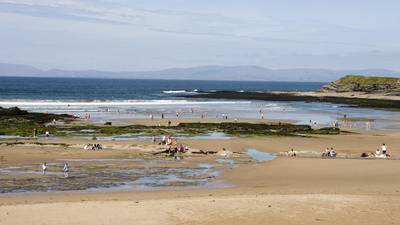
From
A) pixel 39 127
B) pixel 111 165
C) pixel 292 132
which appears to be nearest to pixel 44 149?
pixel 111 165

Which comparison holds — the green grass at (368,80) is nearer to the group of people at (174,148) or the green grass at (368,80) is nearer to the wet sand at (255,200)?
the group of people at (174,148)

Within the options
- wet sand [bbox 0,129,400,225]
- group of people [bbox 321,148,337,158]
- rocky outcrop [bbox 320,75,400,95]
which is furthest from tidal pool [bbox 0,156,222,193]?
rocky outcrop [bbox 320,75,400,95]

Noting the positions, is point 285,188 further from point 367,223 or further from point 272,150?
point 272,150

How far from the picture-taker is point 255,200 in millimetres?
18484

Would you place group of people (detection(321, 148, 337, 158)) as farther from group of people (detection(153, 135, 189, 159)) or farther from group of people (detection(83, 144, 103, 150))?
group of people (detection(83, 144, 103, 150))

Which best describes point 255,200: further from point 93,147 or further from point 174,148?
point 93,147

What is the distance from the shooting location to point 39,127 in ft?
152

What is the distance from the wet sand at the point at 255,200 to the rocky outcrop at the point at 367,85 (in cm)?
9046

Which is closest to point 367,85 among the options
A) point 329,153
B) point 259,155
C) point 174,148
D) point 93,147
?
point 329,153

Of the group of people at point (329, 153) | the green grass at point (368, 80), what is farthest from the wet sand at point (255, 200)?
the green grass at point (368, 80)

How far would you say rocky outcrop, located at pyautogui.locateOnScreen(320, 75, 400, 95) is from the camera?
115 m

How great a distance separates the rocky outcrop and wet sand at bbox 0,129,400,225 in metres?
90.5

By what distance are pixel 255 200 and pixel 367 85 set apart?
358ft

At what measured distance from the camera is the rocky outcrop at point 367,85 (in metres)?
115
